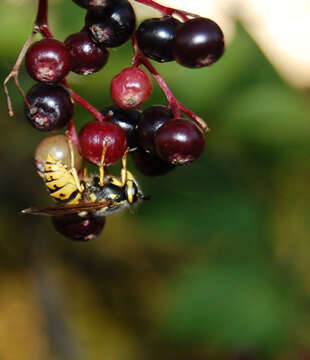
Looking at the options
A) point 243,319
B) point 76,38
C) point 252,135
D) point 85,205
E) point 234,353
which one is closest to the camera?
point 76,38

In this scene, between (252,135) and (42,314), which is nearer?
(252,135)

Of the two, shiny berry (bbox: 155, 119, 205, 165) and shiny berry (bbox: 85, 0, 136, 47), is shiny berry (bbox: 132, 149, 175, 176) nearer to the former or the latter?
shiny berry (bbox: 155, 119, 205, 165)

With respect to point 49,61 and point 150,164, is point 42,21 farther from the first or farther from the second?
point 150,164

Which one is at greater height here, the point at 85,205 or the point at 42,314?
the point at 85,205

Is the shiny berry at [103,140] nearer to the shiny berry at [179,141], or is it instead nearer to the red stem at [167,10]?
the shiny berry at [179,141]

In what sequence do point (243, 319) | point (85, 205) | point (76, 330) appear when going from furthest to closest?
point (76, 330) < point (243, 319) < point (85, 205)

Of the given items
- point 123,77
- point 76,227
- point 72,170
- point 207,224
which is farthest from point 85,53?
point 207,224

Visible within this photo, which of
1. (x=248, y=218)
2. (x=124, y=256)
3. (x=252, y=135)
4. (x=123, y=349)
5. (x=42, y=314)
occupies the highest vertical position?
(x=252, y=135)

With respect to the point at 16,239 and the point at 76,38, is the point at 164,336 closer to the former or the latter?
the point at 16,239

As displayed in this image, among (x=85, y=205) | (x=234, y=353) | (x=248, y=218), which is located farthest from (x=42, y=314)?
(x=85, y=205)
